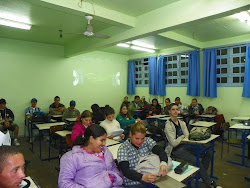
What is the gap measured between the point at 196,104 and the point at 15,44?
6.76 meters

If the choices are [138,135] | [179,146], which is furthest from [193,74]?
[138,135]

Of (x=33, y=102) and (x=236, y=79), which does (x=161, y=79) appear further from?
(x=33, y=102)

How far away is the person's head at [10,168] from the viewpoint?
0.96 m

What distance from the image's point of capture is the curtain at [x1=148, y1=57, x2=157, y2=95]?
342 inches

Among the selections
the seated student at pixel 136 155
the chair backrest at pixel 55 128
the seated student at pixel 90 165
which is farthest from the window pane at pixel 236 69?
the seated student at pixel 90 165

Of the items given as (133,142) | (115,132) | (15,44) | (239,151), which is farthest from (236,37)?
(15,44)

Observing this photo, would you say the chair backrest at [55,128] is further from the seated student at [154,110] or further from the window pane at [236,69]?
the window pane at [236,69]

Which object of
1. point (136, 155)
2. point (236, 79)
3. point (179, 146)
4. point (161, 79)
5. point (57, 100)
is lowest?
point (179, 146)

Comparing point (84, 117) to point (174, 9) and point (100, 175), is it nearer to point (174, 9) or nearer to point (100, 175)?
point (100, 175)

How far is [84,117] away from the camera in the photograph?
3352 mm

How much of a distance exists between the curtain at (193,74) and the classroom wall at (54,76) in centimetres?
357

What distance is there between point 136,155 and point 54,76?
644 cm

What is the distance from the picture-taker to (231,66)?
21.5 feet

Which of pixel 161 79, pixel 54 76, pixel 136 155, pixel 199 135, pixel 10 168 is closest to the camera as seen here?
pixel 10 168
